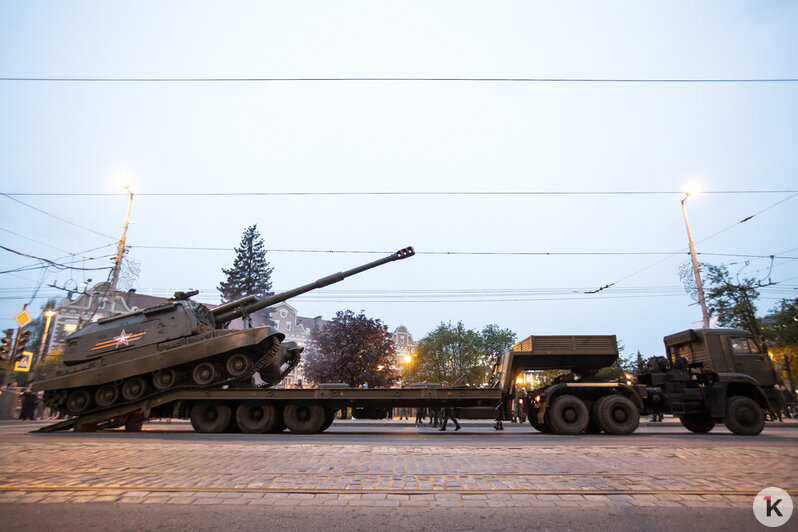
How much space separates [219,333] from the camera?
502 inches

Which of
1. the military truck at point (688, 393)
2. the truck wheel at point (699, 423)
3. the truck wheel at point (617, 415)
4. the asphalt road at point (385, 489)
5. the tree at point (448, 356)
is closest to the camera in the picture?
the asphalt road at point (385, 489)

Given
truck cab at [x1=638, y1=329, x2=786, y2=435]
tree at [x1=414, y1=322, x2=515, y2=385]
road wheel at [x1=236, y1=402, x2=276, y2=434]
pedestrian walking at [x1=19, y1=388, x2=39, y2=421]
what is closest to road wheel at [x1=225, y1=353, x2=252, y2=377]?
road wheel at [x1=236, y1=402, x2=276, y2=434]

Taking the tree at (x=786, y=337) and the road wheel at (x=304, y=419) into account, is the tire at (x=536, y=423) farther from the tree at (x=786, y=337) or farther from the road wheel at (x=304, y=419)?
the tree at (x=786, y=337)

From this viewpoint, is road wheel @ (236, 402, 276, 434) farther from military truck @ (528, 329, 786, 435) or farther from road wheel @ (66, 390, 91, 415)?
military truck @ (528, 329, 786, 435)

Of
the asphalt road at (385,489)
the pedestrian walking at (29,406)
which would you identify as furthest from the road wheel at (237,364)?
the pedestrian walking at (29,406)

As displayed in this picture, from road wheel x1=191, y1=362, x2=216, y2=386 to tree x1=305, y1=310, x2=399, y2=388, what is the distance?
19.3 m

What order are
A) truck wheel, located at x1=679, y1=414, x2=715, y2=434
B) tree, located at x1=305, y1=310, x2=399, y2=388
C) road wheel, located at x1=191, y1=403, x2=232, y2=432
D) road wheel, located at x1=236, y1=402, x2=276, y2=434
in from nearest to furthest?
road wheel, located at x1=236, y1=402, x2=276, y2=434, road wheel, located at x1=191, y1=403, x2=232, y2=432, truck wheel, located at x1=679, y1=414, x2=715, y2=434, tree, located at x1=305, y1=310, x2=399, y2=388

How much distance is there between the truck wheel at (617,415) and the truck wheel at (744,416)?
8.70 ft

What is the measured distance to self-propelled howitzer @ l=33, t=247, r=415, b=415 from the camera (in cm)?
1248

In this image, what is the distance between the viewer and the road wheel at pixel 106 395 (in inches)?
498

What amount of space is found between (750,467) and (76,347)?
1633 centimetres

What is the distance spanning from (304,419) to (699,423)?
12.3 metres

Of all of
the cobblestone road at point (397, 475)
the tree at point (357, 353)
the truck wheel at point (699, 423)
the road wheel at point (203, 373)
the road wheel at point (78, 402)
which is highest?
the tree at point (357, 353)

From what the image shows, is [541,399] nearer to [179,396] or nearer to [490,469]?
[490,469]
